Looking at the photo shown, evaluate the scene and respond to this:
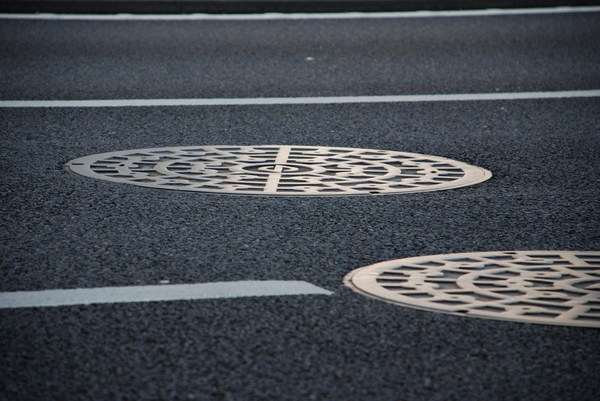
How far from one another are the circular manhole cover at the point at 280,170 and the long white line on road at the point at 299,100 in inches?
54.8

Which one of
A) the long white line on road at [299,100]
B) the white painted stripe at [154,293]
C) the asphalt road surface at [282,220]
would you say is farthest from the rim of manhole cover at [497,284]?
the long white line on road at [299,100]

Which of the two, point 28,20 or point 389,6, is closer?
point 28,20

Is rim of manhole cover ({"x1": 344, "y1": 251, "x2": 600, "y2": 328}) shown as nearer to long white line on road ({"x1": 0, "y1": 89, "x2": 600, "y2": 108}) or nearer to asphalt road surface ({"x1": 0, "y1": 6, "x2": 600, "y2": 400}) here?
asphalt road surface ({"x1": 0, "y1": 6, "x2": 600, "y2": 400})

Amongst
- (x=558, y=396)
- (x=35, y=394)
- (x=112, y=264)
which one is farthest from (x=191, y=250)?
(x=558, y=396)

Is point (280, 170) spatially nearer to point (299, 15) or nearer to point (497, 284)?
point (497, 284)

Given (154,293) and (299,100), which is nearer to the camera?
(154,293)

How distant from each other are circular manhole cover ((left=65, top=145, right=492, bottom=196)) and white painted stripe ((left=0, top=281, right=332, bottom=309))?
1382 millimetres

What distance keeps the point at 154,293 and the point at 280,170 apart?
1.98 metres

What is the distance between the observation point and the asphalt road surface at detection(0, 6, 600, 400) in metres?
2.91

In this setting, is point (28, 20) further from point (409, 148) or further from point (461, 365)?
point (461, 365)

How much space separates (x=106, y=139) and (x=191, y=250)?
2.31 meters

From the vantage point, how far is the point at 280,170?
544cm

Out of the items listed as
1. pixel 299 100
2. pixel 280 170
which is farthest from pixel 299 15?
pixel 280 170

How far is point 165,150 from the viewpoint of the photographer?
5867 millimetres
